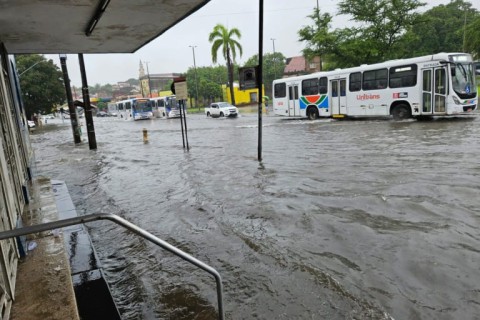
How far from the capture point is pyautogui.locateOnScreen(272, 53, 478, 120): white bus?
16.2 m

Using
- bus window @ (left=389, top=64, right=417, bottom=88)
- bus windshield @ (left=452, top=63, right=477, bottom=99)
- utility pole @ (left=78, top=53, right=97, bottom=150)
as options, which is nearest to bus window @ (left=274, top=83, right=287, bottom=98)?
bus window @ (left=389, top=64, right=417, bottom=88)

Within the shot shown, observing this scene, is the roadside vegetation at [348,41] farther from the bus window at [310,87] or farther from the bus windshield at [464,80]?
the bus windshield at [464,80]

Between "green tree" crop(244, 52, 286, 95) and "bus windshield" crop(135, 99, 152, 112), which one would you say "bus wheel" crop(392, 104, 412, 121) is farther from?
"green tree" crop(244, 52, 286, 95)

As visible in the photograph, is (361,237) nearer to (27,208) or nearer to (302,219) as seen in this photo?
(302,219)

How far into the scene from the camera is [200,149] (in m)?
14.2

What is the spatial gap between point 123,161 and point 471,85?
15.2m

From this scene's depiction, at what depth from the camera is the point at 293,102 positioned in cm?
2514

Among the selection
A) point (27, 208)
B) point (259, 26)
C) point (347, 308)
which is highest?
point (259, 26)

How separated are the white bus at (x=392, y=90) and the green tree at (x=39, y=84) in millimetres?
28674

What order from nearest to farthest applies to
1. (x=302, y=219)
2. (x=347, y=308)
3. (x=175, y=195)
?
1. (x=347, y=308)
2. (x=302, y=219)
3. (x=175, y=195)

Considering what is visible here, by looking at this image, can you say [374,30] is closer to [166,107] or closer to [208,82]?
[166,107]

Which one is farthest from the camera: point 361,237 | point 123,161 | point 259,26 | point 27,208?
point 123,161

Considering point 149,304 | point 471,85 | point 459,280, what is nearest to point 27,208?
point 149,304

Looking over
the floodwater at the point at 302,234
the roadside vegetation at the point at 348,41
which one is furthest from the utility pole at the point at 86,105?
the roadside vegetation at the point at 348,41
